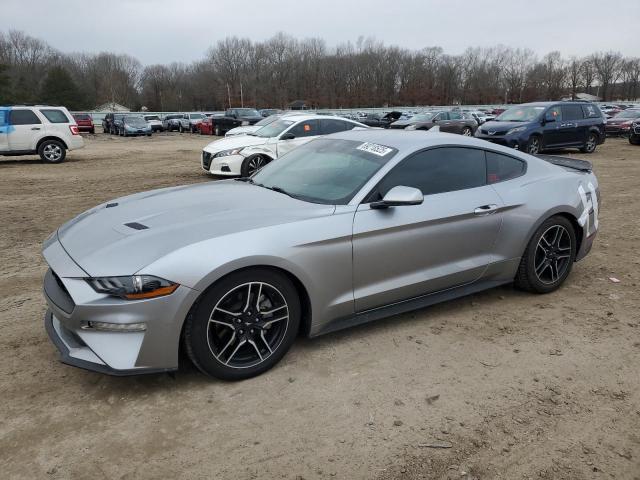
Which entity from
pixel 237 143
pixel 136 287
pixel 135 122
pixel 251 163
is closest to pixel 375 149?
pixel 136 287

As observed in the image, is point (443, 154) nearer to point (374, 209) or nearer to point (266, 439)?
point (374, 209)

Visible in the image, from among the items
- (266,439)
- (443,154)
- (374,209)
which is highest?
(443,154)

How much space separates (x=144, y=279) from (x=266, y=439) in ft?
3.56

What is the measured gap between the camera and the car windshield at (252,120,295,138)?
11391 mm

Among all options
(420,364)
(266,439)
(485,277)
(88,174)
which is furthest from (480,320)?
(88,174)

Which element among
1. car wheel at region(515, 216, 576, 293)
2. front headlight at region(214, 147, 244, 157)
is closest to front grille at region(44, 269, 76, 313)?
car wheel at region(515, 216, 576, 293)

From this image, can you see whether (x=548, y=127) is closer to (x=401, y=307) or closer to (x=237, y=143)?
(x=237, y=143)

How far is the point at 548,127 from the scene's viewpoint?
15844 millimetres

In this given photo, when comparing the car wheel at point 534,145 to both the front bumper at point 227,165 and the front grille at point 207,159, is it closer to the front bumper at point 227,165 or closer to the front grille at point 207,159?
the front bumper at point 227,165

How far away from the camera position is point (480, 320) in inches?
161

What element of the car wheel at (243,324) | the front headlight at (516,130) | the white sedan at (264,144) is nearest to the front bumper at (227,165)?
the white sedan at (264,144)

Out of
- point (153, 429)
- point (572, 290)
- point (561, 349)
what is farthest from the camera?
point (572, 290)

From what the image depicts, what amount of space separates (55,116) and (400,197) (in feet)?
50.8

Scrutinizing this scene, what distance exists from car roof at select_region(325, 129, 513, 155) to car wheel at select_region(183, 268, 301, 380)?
1.52m
